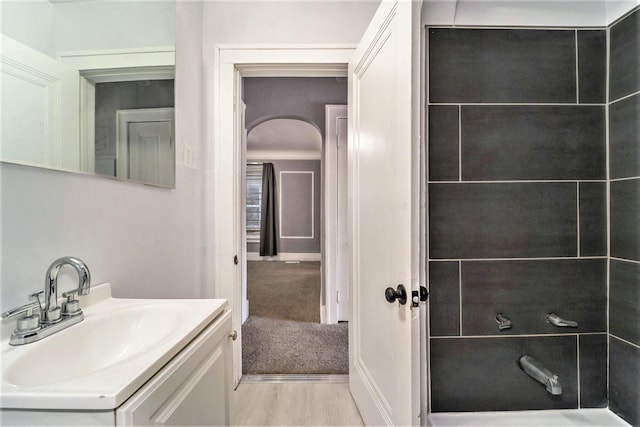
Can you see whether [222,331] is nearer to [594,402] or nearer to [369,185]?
[369,185]

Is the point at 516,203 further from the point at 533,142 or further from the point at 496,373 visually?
the point at 496,373

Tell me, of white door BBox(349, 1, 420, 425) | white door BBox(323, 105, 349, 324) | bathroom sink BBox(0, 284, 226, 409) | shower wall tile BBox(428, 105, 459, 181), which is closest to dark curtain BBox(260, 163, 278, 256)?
white door BBox(323, 105, 349, 324)

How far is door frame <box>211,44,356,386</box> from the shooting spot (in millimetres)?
1562

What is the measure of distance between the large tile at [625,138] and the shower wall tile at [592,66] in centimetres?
9

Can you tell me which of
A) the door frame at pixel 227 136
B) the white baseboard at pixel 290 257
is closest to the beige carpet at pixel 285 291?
the white baseboard at pixel 290 257

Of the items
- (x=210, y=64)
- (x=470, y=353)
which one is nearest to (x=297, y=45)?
(x=210, y=64)

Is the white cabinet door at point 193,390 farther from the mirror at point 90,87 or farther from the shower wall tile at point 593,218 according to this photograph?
the shower wall tile at point 593,218

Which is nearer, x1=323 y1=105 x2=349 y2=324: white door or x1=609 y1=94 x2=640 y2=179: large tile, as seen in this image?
x1=609 y1=94 x2=640 y2=179: large tile

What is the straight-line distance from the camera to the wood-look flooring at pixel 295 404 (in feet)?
4.65

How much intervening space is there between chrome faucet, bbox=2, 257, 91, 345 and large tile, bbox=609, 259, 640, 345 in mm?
1978

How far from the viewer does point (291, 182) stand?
20.3 ft

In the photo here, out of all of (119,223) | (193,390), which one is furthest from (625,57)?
(119,223)

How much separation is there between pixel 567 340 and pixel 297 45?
205 centimetres

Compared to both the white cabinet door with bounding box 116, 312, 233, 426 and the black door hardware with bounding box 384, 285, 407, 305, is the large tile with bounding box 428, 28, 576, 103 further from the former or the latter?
the white cabinet door with bounding box 116, 312, 233, 426
